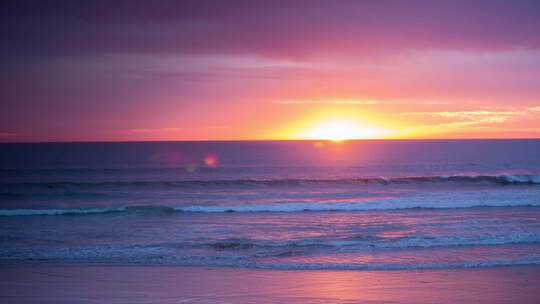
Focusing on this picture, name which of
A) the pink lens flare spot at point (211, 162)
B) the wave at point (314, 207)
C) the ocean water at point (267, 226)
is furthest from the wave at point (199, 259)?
the pink lens flare spot at point (211, 162)

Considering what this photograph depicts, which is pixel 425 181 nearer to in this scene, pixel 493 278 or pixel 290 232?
pixel 290 232

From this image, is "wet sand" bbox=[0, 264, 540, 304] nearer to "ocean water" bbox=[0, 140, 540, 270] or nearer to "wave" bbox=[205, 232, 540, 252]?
"ocean water" bbox=[0, 140, 540, 270]

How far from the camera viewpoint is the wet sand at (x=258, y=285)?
7199 millimetres

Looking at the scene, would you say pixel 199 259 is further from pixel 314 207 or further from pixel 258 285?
pixel 314 207

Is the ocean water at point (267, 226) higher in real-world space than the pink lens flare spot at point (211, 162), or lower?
lower

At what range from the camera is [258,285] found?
797 centimetres

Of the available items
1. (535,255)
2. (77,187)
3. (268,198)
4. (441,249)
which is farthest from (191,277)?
(77,187)

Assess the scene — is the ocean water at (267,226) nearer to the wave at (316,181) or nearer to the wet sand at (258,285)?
the wave at (316,181)

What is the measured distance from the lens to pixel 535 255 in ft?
32.1

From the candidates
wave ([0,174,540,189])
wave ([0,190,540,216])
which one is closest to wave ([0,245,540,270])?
wave ([0,190,540,216])

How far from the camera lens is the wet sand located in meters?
7.20

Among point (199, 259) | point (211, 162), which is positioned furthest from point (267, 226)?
point (211, 162)

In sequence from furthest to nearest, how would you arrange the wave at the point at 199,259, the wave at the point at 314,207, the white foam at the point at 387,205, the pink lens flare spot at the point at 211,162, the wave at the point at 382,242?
the pink lens flare spot at the point at 211,162 → the white foam at the point at 387,205 → the wave at the point at 314,207 → the wave at the point at 382,242 → the wave at the point at 199,259

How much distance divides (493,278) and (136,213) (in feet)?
47.9
